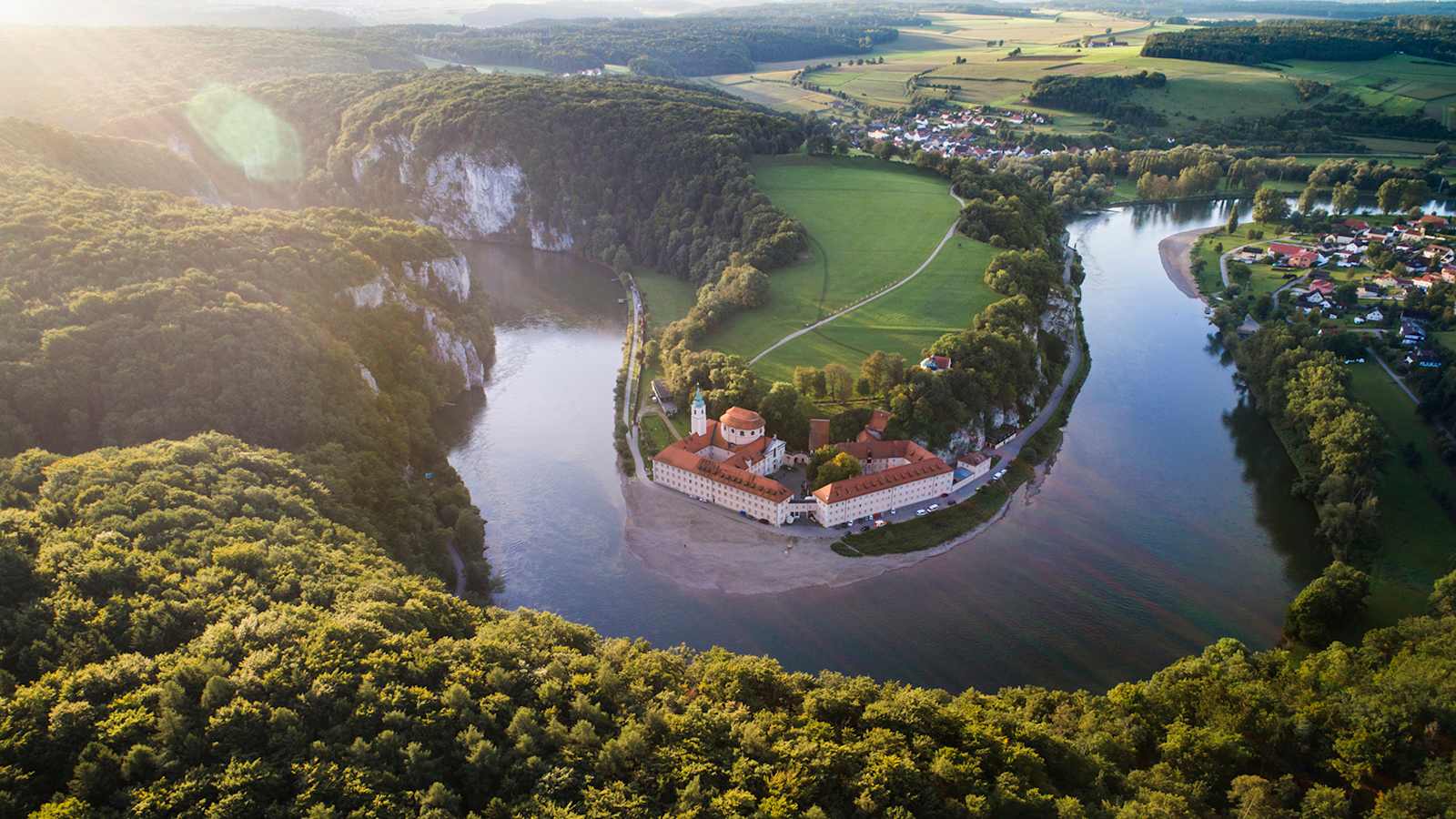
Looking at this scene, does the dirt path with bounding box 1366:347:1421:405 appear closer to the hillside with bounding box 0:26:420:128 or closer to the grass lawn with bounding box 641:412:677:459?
the grass lawn with bounding box 641:412:677:459

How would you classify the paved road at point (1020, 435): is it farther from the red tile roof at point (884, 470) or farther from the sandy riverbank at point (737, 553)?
Answer: the sandy riverbank at point (737, 553)

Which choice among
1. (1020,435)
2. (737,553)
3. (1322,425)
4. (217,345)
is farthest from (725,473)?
(1322,425)

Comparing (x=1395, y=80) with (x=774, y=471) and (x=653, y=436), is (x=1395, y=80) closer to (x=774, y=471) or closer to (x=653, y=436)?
(x=774, y=471)

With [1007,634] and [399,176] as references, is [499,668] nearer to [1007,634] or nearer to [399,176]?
[1007,634]

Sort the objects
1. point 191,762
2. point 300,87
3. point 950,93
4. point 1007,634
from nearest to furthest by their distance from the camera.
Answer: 1. point 191,762
2. point 1007,634
3. point 300,87
4. point 950,93

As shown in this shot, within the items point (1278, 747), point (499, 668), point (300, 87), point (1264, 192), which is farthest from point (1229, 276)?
point (300, 87)
